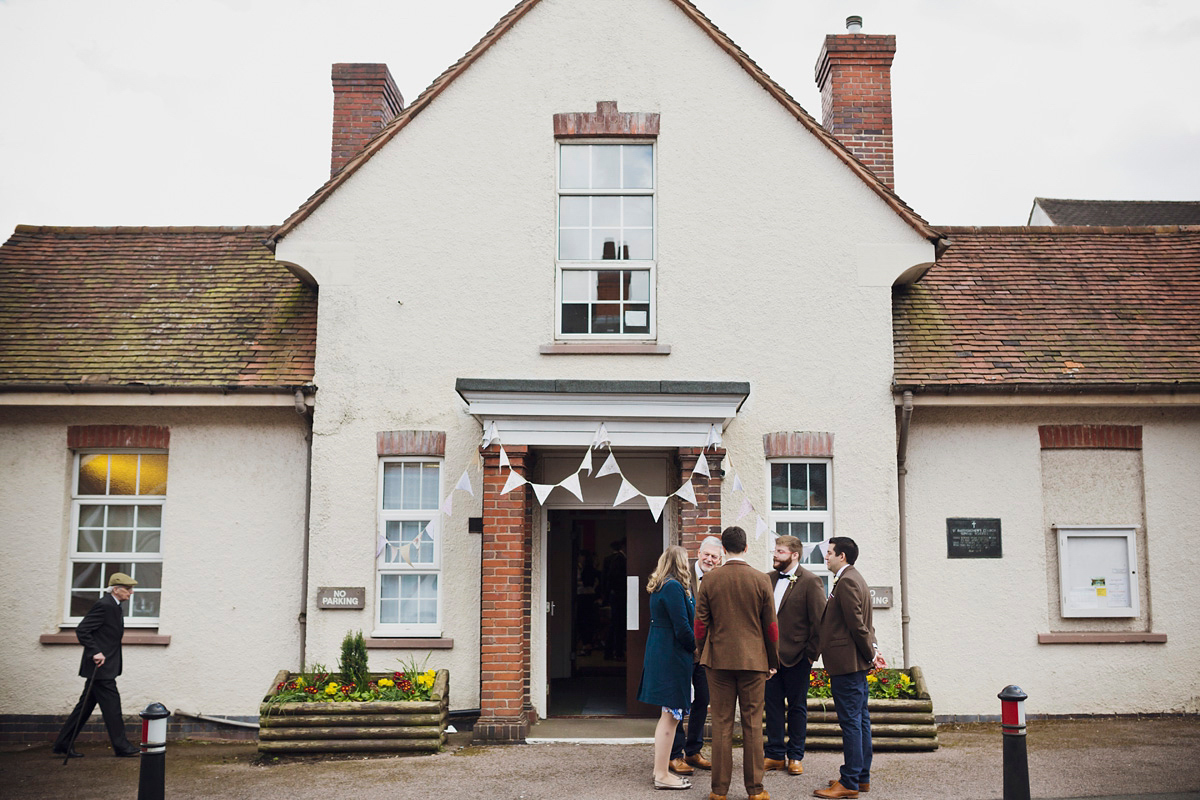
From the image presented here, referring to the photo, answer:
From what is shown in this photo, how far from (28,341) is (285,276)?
293cm

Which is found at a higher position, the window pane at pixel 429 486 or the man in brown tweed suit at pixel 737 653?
the window pane at pixel 429 486

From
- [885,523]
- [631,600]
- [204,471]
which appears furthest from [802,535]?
[204,471]

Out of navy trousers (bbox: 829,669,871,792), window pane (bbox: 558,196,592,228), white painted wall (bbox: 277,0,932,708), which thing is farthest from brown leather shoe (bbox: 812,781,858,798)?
window pane (bbox: 558,196,592,228)

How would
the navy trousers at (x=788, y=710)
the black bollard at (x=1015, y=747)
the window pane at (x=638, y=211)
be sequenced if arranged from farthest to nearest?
the window pane at (x=638, y=211), the navy trousers at (x=788, y=710), the black bollard at (x=1015, y=747)

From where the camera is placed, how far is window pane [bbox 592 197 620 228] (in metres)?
11.2

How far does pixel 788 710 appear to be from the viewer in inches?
337

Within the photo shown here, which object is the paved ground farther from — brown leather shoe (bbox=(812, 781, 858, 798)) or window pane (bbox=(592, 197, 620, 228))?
window pane (bbox=(592, 197, 620, 228))

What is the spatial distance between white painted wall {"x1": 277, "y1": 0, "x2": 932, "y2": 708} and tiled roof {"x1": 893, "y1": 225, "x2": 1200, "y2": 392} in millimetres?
1062

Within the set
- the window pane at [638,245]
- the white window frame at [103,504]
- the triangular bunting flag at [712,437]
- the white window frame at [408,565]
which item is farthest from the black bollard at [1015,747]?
the white window frame at [103,504]

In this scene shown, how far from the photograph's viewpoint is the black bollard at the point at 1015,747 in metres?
6.74

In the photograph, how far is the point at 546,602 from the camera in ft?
36.6

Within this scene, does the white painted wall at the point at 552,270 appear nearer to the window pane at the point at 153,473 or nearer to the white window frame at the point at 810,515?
the white window frame at the point at 810,515

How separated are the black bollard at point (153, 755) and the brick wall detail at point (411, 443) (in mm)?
4455

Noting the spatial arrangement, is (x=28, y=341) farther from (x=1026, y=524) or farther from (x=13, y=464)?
(x=1026, y=524)
